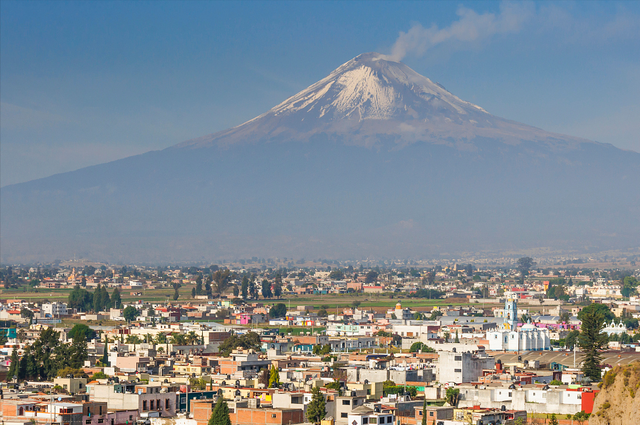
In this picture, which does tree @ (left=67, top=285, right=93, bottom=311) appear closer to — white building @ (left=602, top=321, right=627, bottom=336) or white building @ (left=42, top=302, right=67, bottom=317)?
white building @ (left=42, top=302, right=67, bottom=317)

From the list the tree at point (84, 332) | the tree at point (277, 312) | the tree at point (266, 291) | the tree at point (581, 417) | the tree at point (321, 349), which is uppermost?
the tree at point (266, 291)

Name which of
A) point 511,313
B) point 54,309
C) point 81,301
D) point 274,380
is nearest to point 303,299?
point 81,301

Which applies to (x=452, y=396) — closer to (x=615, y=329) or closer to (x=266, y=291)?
(x=615, y=329)

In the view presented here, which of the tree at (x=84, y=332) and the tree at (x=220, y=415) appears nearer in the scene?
the tree at (x=220, y=415)

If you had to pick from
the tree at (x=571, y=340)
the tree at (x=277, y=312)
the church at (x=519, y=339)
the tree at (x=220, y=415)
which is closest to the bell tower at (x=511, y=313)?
the church at (x=519, y=339)

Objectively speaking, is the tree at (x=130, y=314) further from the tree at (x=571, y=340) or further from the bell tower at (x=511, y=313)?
the tree at (x=571, y=340)

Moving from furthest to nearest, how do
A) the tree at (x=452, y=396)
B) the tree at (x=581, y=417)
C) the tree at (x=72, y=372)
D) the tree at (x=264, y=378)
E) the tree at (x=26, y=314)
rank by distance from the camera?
the tree at (x=26, y=314) → the tree at (x=72, y=372) → the tree at (x=264, y=378) → the tree at (x=452, y=396) → the tree at (x=581, y=417)

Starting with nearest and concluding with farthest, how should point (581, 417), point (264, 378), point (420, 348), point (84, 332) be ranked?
point (581, 417), point (264, 378), point (420, 348), point (84, 332)

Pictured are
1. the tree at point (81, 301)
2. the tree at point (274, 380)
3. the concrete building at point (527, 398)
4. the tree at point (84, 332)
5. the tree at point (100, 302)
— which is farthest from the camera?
the tree at point (100, 302)
